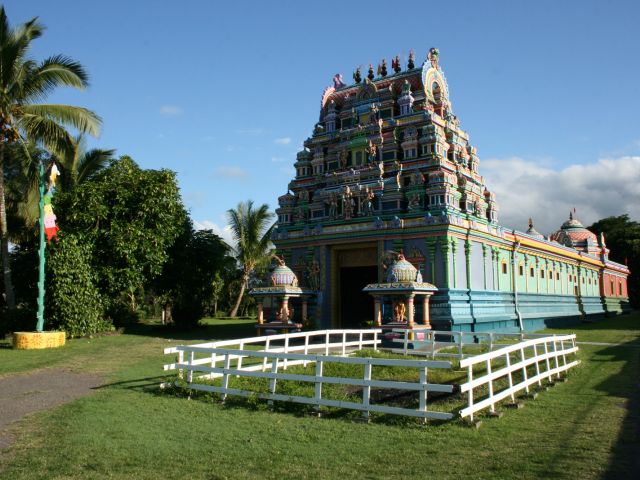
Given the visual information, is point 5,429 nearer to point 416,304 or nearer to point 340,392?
point 340,392

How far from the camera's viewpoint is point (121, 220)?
2727 centimetres

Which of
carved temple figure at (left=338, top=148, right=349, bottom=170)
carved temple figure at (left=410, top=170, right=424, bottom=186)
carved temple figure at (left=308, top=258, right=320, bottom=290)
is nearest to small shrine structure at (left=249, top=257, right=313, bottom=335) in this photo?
carved temple figure at (left=308, top=258, right=320, bottom=290)

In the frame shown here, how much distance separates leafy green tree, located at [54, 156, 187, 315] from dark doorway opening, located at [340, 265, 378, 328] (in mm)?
9082

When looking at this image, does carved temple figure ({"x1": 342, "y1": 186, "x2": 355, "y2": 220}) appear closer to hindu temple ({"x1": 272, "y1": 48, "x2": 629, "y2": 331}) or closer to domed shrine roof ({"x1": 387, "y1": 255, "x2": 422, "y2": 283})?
hindu temple ({"x1": 272, "y1": 48, "x2": 629, "y2": 331})

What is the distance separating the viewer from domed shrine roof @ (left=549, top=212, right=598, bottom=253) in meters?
47.9

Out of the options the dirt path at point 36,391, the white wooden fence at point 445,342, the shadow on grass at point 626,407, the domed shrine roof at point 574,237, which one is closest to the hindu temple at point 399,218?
the white wooden fence at point 445,342

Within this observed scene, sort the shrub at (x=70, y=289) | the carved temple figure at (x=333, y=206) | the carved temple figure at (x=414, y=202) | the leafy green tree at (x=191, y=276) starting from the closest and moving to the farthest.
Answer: the shrub at (x=70, y=289), the carved temple figure at (x=414, y=202), the carved temple figure at (x=333, y=206), the leafy green tree at (x=191, y=276)

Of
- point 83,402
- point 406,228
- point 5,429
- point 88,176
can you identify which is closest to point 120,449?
point 5,429

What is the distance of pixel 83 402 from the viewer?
35.0 feet

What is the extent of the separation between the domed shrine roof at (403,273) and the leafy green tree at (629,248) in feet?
152

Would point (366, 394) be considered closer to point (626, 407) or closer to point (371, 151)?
point (626, 407)

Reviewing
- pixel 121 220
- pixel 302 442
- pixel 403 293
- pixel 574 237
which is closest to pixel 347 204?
pixel 403 293

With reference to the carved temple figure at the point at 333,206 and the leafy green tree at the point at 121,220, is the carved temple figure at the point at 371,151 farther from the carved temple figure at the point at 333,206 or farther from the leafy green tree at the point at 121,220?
the leafy green tree at the point at 121,220

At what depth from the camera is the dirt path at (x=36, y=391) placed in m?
9.87
